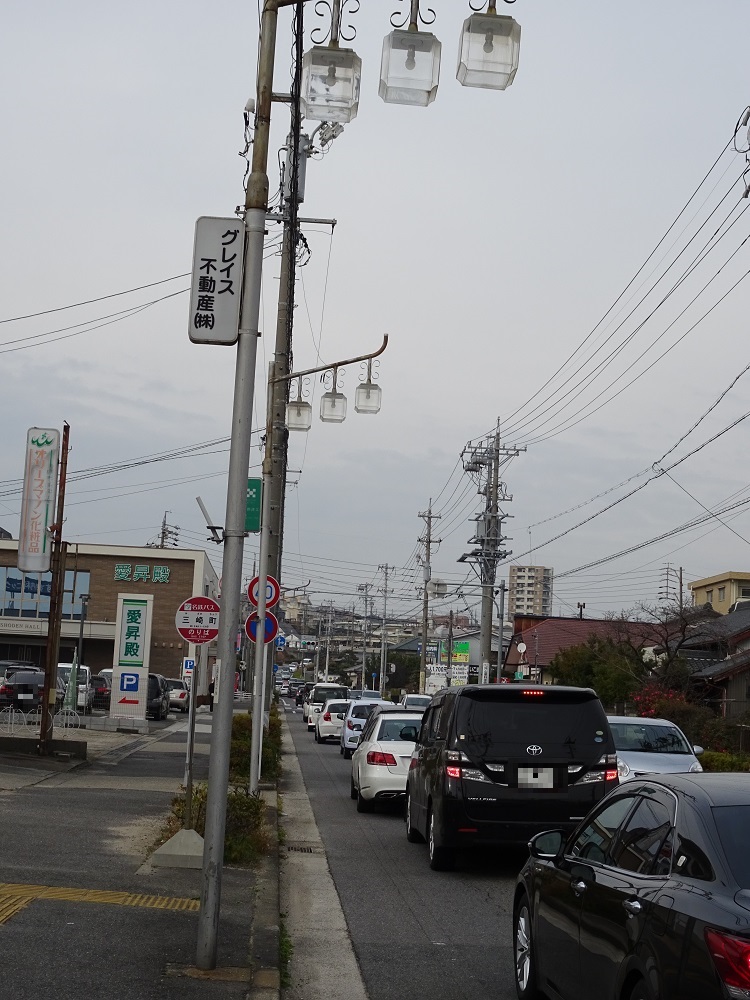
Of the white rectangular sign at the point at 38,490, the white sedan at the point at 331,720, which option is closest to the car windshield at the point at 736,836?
the white rectangular sign at the point at 38,490

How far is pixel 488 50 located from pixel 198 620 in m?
7.16

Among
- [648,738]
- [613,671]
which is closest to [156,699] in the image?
[613,671]

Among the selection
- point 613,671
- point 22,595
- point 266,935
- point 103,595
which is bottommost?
point 266,935

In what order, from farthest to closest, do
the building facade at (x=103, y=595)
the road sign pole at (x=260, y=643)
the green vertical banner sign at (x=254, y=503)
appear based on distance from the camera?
the building facade at (x=103, y=595), the green vertical banner sign at (x=254, y=503), the road sign pole at (x=260, y=643)

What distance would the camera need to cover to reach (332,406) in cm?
2144

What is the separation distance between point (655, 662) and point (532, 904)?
125 feet

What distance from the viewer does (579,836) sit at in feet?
20.4

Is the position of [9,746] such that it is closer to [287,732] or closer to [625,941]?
[625,941]

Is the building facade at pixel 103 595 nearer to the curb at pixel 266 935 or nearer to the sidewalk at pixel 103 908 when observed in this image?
the sidewalk at pixel 103 908

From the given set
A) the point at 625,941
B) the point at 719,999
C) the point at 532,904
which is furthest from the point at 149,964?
the point at 719,999

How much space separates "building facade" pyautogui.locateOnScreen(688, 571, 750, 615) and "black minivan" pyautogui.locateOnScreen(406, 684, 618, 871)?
66.4 m

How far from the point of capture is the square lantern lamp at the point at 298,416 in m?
22.5

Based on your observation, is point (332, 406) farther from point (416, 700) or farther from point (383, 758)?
point (416, 700)

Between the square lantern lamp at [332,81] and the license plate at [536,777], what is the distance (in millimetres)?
6387
